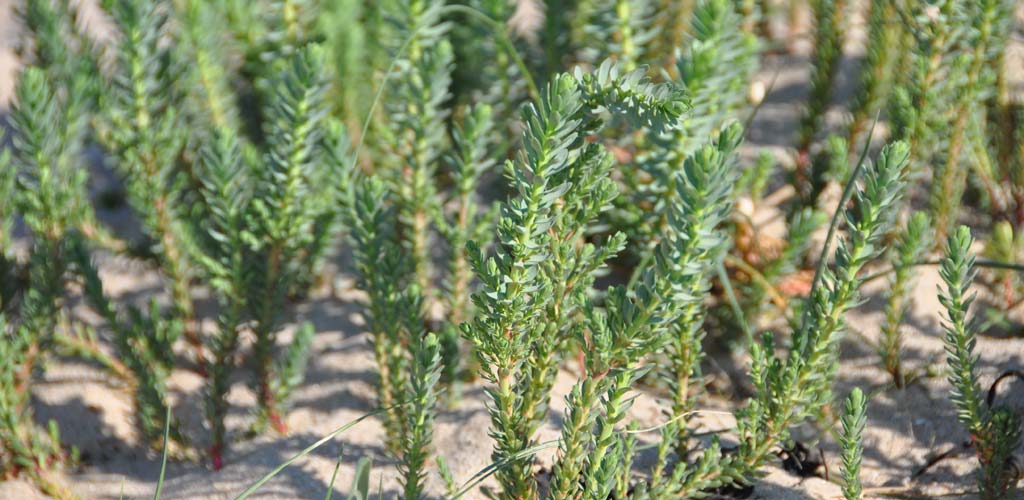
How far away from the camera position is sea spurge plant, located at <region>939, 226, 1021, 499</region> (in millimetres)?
1744

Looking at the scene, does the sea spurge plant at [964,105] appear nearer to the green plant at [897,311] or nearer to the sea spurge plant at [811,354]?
the green plant at [897,311]

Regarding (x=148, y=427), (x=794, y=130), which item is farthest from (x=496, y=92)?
(x=148, y=427)

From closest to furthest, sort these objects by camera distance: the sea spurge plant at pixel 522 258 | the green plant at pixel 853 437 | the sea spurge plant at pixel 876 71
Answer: the sea spurge plant at pixel 522 258 → the green plant at pixel 853 437 → the sea spurge plant at pixel 876 71

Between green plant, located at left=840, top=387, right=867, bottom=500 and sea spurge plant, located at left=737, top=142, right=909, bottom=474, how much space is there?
0.28 ft

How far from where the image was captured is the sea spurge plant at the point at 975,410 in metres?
1.74

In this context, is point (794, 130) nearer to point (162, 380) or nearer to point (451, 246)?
point (451, 246)

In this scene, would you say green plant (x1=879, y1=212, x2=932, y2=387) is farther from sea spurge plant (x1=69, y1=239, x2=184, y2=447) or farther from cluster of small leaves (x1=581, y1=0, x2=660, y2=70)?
sea spurge plant (x1=69, y1=239, x2=184, y2=447)

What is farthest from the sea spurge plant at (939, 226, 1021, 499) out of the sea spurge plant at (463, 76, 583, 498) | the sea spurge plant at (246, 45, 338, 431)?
the sea spurge plant at (246, 45, 338, 431)

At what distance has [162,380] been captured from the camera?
237 cm

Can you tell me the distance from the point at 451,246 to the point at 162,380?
30.4 inches

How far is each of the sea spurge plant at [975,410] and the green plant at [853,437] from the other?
0.65 ft

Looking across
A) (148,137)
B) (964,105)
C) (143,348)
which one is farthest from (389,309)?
(964,105)

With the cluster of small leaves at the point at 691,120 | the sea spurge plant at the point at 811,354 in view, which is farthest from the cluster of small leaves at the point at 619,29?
the sea spurge plant at the point at 811,354

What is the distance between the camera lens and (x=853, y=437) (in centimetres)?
171
